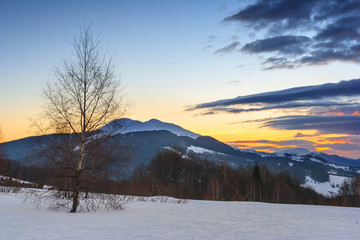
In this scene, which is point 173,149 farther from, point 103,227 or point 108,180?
point 103,227

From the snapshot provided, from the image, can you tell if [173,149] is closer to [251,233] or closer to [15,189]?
[15,189]

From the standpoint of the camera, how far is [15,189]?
3472 cm

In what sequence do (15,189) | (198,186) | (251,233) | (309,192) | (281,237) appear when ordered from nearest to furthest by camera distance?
(281,237)
(251,233)
(15,189)
(198,186)
(309,192)

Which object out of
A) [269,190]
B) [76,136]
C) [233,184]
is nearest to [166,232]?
[76,136]

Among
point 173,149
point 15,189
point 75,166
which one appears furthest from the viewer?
point 173,149

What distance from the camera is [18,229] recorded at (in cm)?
1138

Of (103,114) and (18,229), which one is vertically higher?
(103,114)

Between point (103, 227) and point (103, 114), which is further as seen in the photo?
point (103, 114)

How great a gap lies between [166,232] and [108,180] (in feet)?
27.9

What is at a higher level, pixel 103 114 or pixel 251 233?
pixel 103 114

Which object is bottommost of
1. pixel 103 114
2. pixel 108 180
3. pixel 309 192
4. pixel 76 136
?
pixel 309 192

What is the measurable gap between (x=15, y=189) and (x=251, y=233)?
31576 millimetres

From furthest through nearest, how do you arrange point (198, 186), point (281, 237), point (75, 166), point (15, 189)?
1. point (198, 186)
2. point (15, 189)
3. point (75, 166)
4. point (281, 237)

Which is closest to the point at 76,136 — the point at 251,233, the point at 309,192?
the point at 251,233
